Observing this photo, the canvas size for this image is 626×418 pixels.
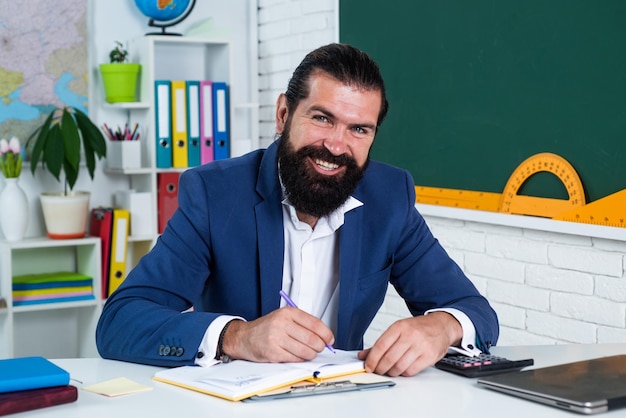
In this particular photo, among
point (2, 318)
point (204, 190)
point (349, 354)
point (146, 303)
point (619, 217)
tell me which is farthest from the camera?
point (2, 318)

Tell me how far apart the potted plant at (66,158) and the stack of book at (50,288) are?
19 centimetres

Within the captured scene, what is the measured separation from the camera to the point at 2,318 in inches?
146

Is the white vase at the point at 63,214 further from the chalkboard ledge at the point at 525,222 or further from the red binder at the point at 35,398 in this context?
the red binder at the point at 35,398

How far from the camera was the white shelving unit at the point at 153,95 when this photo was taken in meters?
3.99

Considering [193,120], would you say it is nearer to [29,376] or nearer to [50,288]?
[50,288]

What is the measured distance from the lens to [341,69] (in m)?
1.93

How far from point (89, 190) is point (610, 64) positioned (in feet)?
7.96

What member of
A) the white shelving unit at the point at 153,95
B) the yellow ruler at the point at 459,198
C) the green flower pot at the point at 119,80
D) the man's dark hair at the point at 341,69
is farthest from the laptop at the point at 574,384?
the green flower pot at the point at 119,80

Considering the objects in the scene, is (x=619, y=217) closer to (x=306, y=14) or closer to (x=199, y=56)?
(x=306, y=14)

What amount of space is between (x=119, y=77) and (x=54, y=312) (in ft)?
3.63

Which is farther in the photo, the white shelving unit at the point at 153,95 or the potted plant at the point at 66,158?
the white shelving unit at the point at 153,95

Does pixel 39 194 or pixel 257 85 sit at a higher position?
pixel 257 85

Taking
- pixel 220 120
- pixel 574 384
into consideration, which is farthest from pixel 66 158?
pixel 574 384

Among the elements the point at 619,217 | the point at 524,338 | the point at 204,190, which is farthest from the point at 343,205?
the point at 524,338
